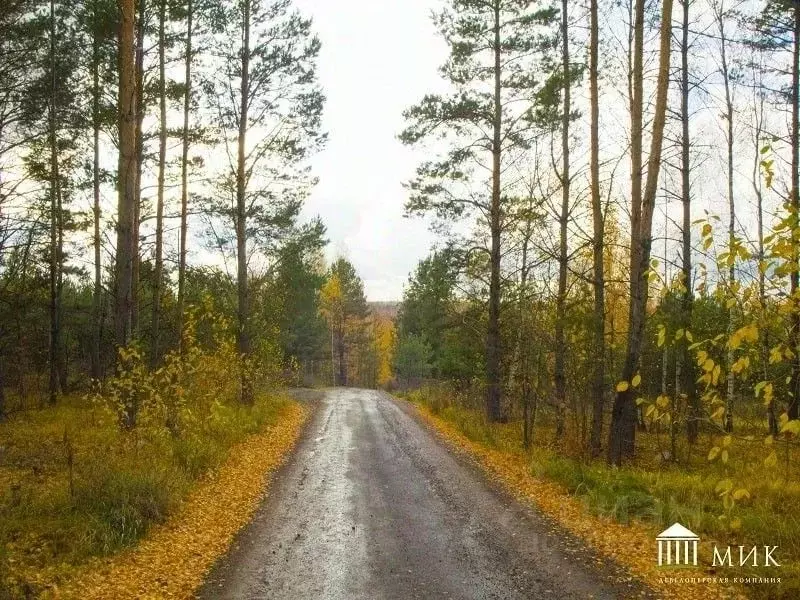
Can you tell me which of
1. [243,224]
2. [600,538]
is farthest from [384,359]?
[600,538]

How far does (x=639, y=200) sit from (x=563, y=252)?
355 centimetres

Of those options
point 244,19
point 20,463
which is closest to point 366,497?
point 20,463

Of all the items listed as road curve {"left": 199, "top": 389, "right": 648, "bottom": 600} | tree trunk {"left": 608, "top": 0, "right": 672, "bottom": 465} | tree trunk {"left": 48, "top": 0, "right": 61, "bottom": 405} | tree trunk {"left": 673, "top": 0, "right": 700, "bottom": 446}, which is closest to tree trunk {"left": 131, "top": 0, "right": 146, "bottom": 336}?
tree trunk {"left": 48, "top": 0, "right": 61, "bottom": 405}

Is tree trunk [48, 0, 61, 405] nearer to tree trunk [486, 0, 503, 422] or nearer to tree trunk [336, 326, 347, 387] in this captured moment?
tree trunk [486, 0, 503, 422]

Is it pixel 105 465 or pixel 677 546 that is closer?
pixel 677 546

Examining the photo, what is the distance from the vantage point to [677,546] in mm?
6961

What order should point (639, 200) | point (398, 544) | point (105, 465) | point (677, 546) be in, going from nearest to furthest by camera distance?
1. point (677, 546)
2. point (398, 544)
3. point (105, 465)
4. point (639, 200)

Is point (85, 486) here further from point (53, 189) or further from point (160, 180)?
point (160, 180)

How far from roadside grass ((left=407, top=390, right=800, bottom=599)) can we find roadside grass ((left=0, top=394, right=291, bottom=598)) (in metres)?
5.93

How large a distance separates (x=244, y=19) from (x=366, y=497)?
46.9 ft

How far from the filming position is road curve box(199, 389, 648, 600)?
5.89 meters

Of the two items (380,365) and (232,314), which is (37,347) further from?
(380,365)

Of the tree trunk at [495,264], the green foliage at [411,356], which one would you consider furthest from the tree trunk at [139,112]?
the green foliage at [411,356]

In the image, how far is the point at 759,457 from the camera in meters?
12.5
